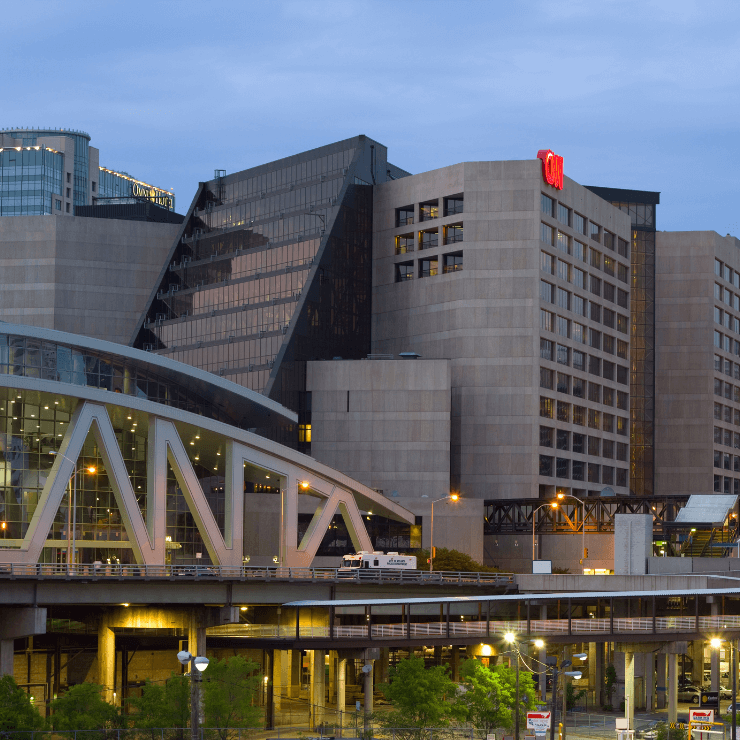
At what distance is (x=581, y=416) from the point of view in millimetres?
164750

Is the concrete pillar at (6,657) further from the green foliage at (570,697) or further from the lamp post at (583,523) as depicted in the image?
the lamp post at (583,523)

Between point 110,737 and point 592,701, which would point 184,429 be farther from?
point 110,737

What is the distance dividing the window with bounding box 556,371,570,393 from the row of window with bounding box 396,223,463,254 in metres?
20.6

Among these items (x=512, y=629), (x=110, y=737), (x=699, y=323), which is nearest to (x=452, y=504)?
(x=512, y=629)

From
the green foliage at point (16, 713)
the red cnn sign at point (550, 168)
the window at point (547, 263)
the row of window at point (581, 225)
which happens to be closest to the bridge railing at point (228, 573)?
the green foliage at point (16, 713)

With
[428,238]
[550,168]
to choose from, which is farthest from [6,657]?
[550,168]

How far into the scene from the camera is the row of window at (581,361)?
15700cm

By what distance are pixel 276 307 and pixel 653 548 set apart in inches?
2171

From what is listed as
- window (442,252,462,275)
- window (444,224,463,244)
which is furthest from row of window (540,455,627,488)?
window (444,224,463,244)

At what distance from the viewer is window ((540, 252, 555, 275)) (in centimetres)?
15562

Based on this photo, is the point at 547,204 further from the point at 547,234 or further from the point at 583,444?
the point at 583,444

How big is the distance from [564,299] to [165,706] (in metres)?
105

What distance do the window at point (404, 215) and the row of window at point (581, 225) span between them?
16.7 meters

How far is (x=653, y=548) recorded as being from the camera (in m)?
128
